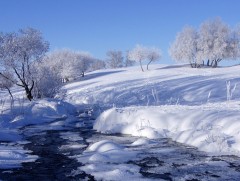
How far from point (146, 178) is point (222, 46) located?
71.6 meters

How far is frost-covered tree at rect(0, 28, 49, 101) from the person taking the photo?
116ft

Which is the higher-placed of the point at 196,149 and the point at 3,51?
the point at 3,51

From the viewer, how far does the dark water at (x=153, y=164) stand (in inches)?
367

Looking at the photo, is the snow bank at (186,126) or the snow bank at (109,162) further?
the snow bank at (186,126)

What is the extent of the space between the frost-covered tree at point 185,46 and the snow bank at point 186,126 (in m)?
61.9

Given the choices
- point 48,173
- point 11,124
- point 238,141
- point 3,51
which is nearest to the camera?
point 48,173

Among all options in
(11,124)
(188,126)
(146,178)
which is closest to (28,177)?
(146,178)

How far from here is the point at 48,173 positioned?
32.3ft

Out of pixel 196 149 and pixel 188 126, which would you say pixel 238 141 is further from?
pixel 188 126

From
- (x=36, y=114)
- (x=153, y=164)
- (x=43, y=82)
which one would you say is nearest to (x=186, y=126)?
(x=153, y=164)

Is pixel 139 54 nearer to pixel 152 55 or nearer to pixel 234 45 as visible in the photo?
pixel 152 55

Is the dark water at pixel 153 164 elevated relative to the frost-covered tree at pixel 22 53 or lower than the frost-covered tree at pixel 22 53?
lower

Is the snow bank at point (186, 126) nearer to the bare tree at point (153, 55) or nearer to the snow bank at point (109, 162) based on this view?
the snow bank at point (109, 162)

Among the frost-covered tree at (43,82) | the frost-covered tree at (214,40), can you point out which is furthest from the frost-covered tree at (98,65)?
the frost-covered tree at (43,82)
